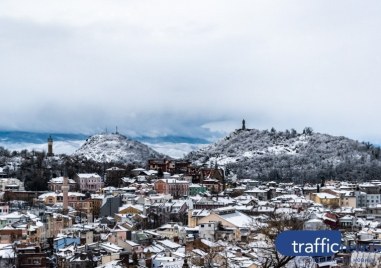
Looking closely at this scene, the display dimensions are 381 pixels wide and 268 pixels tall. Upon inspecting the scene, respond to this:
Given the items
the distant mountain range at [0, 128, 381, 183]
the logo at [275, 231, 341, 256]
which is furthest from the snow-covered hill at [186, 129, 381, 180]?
the logo at [275, 231, 341, 256]

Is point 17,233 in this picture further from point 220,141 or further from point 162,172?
point 220,141

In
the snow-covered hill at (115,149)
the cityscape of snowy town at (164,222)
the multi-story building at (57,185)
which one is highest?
the snow-covered hill at (115,149)

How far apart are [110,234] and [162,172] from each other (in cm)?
3064

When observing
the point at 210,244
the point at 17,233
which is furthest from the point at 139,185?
the point at 210,244

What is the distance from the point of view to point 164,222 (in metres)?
34.8

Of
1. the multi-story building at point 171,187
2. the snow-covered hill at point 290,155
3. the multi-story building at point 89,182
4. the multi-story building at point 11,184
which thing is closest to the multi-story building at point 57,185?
the multi-story building at point 89,182

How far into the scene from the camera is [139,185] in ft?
159

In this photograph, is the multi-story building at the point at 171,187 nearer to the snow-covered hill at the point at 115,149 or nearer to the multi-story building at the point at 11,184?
the multi-story building at the point at 11,184

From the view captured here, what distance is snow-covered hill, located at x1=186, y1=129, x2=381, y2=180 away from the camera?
3157 inches

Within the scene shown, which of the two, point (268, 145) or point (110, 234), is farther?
point (268, 145)

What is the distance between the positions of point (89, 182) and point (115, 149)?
49027 mm

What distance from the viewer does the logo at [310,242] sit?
11.0ft

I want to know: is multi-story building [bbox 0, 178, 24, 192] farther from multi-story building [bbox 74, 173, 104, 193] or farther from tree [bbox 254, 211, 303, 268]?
tree [bbox 254, 211, 303, 268]

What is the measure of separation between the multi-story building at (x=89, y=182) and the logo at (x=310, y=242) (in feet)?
151
